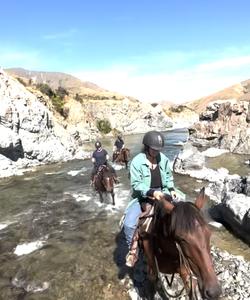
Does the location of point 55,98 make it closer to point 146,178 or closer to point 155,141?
point 146,178

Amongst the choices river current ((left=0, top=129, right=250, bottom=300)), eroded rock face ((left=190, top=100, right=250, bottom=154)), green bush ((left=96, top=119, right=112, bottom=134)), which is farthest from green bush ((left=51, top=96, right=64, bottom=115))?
river current ((left=0, top=129, right=250, bottom=300))

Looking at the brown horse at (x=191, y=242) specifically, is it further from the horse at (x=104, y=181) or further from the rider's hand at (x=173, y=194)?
the horse at (x=104, y=181)

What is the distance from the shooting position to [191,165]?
32875 mm

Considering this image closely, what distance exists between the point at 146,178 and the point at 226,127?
182ft

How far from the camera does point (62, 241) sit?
1678 cm

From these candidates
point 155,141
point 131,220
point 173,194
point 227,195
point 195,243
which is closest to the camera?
point 195,243

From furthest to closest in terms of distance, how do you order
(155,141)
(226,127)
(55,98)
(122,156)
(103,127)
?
(103,127)
(55,98)
(226,127)
(122,156)
(155,141)

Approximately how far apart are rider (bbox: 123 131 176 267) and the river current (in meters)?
3.40

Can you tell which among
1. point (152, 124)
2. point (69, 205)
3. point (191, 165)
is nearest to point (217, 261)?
point (69, 205)

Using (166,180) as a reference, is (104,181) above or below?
below

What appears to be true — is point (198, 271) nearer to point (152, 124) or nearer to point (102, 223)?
point (102, 223)

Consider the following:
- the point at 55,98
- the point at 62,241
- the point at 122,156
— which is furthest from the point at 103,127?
the point at 62,241

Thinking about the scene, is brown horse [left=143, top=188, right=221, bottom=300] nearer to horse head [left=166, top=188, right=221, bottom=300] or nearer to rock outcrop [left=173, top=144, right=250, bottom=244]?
horse head [left=166, top=188, right=221, bottom=300]

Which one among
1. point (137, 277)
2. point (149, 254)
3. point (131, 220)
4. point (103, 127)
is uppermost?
point (131, 220)
